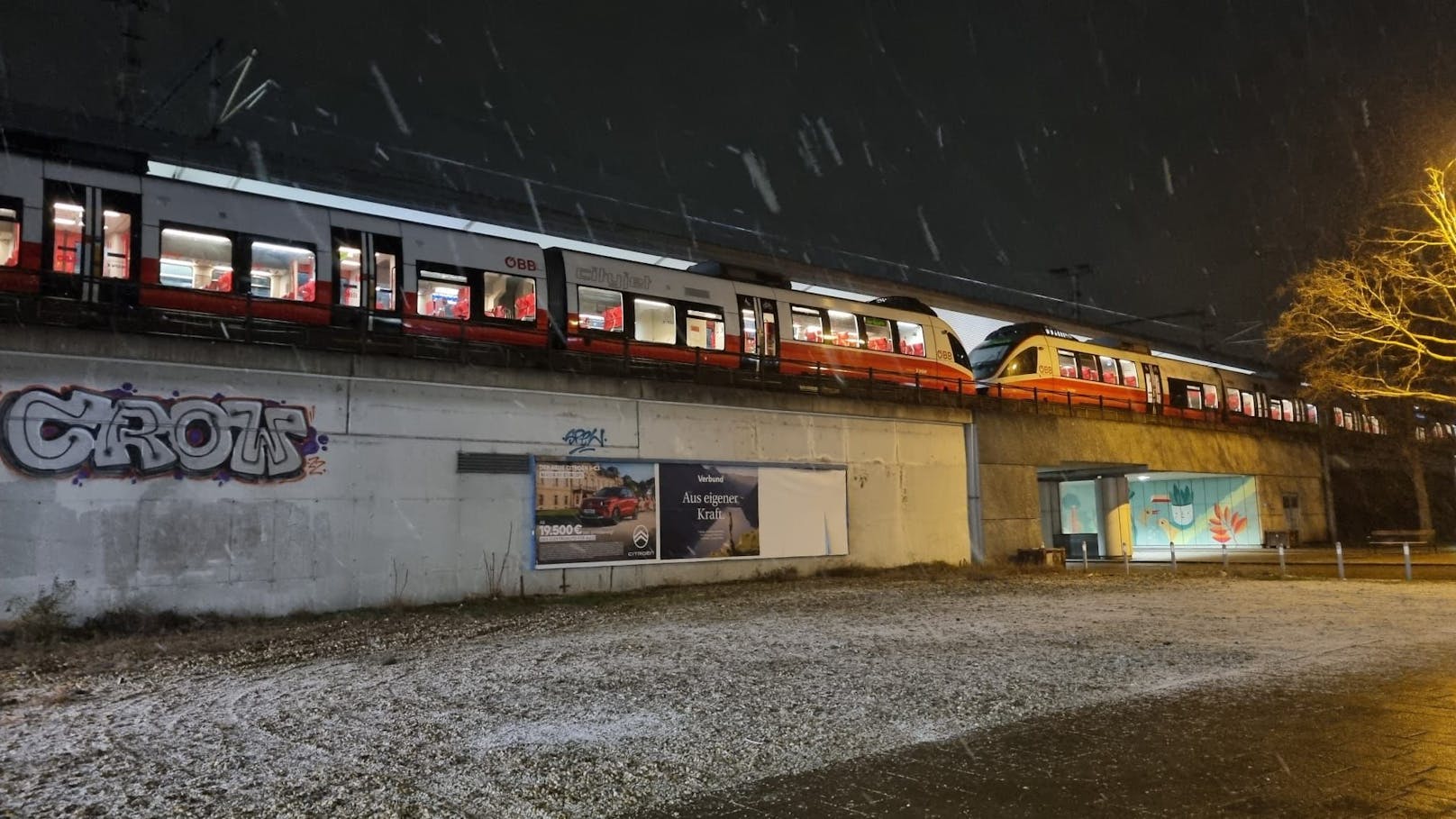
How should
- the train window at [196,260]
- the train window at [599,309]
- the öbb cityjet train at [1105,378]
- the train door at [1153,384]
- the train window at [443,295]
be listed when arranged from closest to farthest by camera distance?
the train window at [196,260]
the train window at [443,295]
the train window at [599,309]
the öbb cityjet train at [1105,378]
the train door at [1153,384]

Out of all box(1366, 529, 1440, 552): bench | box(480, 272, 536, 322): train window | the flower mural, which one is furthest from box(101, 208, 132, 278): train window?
box(1366, 529, 1440, 552): bench

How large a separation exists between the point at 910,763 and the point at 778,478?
1603 centimetres

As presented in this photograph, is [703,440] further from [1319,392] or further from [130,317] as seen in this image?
[1319,392]

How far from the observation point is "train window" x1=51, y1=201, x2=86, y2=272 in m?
14.7

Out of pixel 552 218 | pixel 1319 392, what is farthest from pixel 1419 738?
pixel 552 218

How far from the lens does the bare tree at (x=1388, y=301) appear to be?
1755 cm

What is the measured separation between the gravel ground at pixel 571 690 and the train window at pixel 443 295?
6.39 m

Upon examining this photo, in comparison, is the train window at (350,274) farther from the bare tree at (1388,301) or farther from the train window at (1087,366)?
the train window at (1087,366)

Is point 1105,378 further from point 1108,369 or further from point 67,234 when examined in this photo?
point 67,234

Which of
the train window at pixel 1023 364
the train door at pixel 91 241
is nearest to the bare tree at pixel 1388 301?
the train window at pixel 1023 364

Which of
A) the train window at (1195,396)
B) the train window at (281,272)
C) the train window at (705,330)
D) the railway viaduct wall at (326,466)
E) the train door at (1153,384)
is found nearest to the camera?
the railway viaduct wall at (326,466)

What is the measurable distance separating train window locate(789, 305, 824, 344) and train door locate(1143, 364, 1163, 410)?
1817 cm

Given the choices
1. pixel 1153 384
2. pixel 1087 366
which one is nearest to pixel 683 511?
pixel 1087 366

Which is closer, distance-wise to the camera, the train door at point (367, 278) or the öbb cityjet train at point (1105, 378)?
the train door at point (367, 278)
